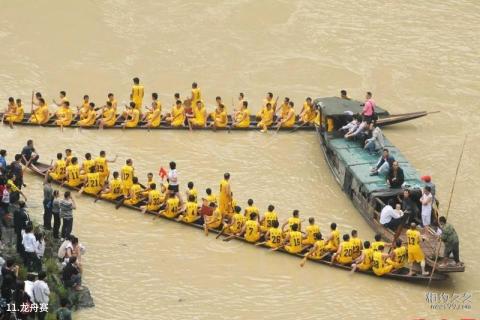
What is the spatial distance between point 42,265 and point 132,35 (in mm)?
16172

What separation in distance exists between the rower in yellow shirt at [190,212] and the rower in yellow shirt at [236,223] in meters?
0.86

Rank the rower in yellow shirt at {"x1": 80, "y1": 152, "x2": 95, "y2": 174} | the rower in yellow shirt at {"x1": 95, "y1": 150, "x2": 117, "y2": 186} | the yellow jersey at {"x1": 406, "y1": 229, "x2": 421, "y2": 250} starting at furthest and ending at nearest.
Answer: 1. the rower in yellow shirt at {"x1": 80, "y1": 152, "x2": 95, "y2": 174}
2. the rower in yellow shirt at {"x1": 95, "y1": 150, "x2": 117, "y2": 186}
3. the yellow jersey at {"x1": 406, "y1": 229, "x2": 421, "y2": 250}

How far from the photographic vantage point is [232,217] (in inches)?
993

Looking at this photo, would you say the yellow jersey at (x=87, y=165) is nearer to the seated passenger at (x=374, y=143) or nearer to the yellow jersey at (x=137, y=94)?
the yellow jersey at (x=137, y=94)

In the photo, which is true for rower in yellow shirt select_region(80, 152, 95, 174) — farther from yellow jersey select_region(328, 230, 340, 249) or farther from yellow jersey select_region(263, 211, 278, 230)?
yellow jersey select_region(328, 230, 340, 249)

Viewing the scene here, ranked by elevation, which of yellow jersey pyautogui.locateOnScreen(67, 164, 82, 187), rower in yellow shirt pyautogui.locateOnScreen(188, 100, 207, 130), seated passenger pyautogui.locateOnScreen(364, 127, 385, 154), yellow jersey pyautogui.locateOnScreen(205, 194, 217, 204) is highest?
rower in yellow shirt pyautogui.locateOnScreen(188, 100, 207, 130)

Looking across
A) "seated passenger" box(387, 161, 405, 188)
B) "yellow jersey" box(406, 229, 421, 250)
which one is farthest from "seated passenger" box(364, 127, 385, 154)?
"yellow jersey" box(406, 229, 421, 250)

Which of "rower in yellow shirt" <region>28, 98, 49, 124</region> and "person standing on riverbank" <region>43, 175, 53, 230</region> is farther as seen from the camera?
"rower in yellow shirt" <region>28, 98, 49, 124</region>

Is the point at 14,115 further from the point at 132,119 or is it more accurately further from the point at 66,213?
the point at 66,213

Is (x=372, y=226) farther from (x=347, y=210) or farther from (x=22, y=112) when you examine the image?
(x=22, y=112)

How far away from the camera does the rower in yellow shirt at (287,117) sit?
30953mm

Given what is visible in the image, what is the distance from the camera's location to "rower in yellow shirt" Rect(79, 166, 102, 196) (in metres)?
26.4

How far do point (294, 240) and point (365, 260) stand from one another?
5.59 feet

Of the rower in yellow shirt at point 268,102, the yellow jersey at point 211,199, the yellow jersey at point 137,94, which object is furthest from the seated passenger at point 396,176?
the yellow jersey at point 137,94
